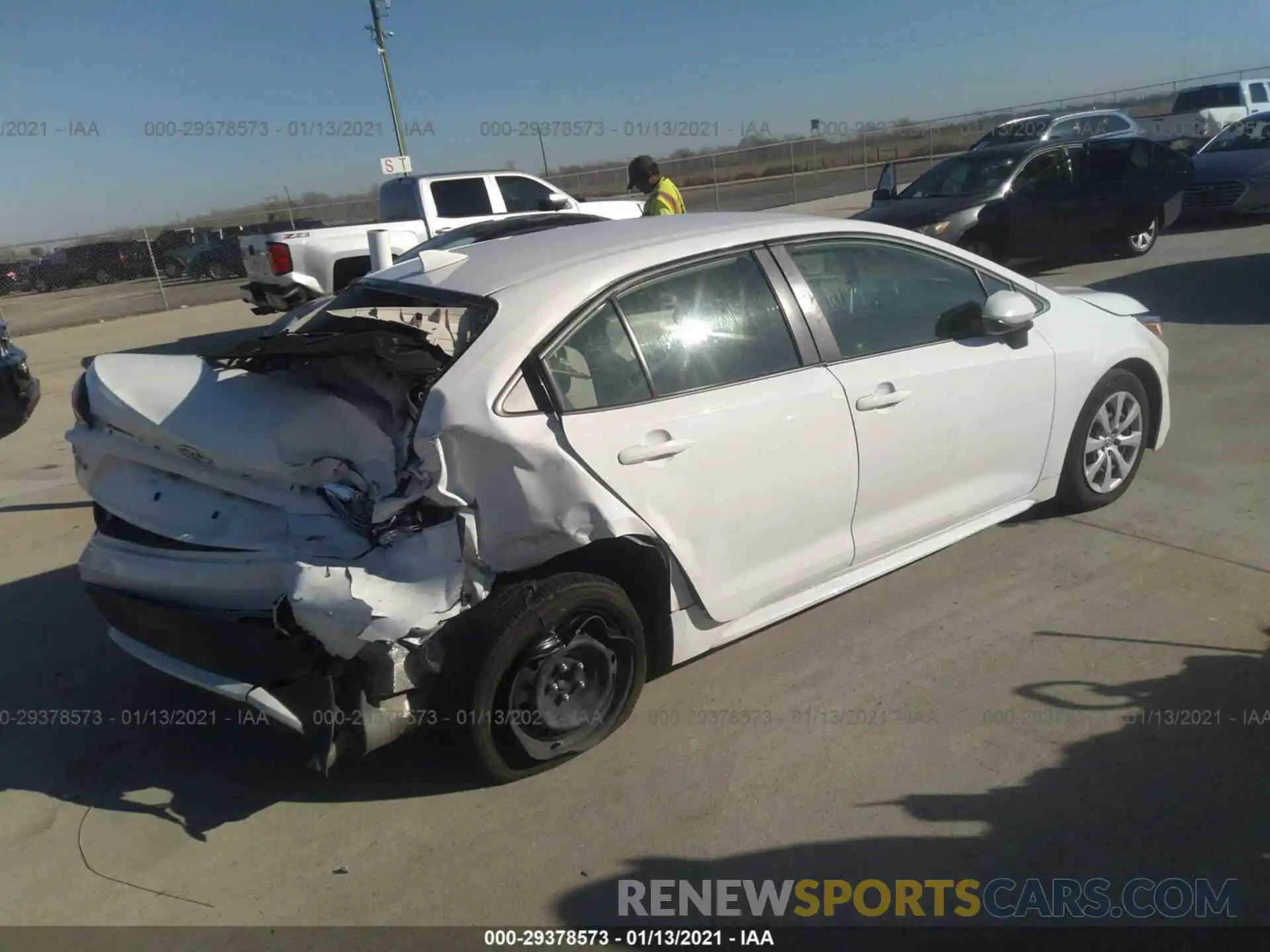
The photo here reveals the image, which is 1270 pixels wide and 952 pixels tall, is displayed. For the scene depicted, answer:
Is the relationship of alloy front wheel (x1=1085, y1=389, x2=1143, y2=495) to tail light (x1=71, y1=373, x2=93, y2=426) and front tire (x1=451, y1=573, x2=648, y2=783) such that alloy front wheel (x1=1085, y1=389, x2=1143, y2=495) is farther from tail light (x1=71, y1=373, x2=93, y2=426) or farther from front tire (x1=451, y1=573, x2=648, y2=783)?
tail light (x1=71, y1=373, x2=93, y2=426)

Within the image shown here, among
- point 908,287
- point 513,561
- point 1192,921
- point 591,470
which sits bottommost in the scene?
point 1192,921

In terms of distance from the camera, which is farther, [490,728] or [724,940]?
[490,728]

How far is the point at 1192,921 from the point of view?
2.50m

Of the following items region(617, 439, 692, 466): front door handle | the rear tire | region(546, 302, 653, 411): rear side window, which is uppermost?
region(546, 302, 653, 411): rear side window

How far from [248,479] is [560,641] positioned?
121cm

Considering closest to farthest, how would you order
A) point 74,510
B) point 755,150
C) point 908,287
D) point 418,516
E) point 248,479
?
Answer: point 418,516
point 248,479
point 908,287
point 74,510
point 755,150

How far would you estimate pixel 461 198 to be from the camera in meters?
14.1

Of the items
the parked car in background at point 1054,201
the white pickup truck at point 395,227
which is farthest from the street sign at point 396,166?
the parked car in background at point 1054,201

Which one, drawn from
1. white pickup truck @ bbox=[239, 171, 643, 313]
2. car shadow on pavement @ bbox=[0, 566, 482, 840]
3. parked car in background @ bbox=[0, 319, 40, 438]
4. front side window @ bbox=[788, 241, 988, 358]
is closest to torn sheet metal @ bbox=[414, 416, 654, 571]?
car shadow on pavement @ bbox=[0, 566, 482, 840]

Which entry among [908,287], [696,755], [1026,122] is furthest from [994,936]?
[1026,122]

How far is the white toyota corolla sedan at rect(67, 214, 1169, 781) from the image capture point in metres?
2.92

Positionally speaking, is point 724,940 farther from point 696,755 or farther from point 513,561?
point 513,561

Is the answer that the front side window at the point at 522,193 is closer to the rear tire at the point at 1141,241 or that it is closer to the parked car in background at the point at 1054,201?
the parked car in background at the point at 1054,201

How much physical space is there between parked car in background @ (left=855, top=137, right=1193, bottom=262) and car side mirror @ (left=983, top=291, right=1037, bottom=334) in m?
7.98
